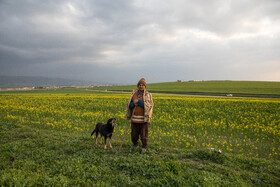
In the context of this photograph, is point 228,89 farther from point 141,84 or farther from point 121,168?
point 121,168

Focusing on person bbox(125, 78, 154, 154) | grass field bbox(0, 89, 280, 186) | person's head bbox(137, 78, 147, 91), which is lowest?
grass field bbox(0, 89, 280, 186)

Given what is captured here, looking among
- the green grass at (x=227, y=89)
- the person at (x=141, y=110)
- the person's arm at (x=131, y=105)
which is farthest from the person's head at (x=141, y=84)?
the green grass at (x=227, y=89)

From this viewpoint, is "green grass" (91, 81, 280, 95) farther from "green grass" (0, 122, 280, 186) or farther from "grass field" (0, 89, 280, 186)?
"green grass" (0, 122, 280, 186)

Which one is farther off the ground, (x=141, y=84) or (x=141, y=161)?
(x=141, y=84)

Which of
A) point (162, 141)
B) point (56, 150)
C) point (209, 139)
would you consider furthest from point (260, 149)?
point (56, 150)

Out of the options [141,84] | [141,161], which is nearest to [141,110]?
[141,84]

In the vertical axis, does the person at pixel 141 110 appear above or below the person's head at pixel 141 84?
below

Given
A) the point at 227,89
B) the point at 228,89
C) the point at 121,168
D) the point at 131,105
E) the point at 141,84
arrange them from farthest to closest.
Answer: the point at 227,89
the point at 228,89
the point at 131,105
the point at 141,84
the point at 121,168

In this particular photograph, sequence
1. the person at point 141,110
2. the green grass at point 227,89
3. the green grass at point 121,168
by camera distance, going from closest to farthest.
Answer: the green grass at point 121,168
the person at point 141,110
the green grass at point 227,89

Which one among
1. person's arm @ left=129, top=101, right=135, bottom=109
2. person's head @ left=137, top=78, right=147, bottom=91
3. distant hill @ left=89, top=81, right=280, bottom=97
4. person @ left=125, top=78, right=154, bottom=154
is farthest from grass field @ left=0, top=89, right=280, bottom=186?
distant hill @ left=89, top=81, right=280, bottom=97

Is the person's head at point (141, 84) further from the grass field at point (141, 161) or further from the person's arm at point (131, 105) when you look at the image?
the grass field at point (141, 161)

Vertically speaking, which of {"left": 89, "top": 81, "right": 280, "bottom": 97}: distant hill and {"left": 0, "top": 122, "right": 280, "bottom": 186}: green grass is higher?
{"left": 89, "top": 81, "right": 280, "bottom": 97}: distant hill

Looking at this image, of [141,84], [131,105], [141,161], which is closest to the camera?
[141,161]

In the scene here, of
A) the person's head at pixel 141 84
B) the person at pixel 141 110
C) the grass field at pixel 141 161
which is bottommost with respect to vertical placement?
the grass field at pixel 141 161
